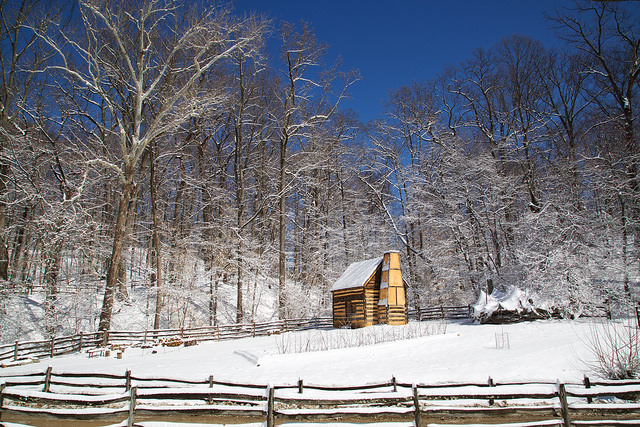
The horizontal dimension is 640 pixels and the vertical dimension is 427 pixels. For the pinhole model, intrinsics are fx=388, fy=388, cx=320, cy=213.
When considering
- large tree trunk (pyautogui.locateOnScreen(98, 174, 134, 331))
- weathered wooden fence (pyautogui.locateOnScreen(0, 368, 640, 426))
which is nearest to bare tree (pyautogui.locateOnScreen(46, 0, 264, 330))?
large tree trunk (pyautogui.locateOnScreen(98, 174, 134, 331))

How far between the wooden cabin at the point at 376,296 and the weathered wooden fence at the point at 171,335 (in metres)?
2.76

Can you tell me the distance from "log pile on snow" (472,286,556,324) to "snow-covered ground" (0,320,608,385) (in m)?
3.05

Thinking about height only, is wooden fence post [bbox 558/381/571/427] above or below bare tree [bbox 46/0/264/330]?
below

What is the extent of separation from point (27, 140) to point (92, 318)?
10.6 metres

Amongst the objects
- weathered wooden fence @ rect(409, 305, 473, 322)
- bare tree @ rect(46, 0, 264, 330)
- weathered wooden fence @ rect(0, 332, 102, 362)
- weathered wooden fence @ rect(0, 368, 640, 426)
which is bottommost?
weathered wooden fence @ rect(0, 368, 640, 426)

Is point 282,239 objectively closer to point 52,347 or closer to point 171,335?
point 171,335

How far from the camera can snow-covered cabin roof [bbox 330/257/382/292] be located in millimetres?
23203

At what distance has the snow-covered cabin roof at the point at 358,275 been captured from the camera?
23.2m

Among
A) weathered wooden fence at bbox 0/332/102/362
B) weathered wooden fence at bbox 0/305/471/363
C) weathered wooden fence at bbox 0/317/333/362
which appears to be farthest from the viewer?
weathered wooden fence at bbox 0/305/471/363

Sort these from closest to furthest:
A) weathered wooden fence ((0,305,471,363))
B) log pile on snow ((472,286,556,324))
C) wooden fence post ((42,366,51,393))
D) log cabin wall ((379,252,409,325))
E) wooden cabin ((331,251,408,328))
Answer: wooden fence post ((42,366,51,393)) → weathered wooden fence ((0,305,471,363)) → log pile on snow ((472,286,556,324)) → log cabin wall ((379,252,409,325)) → wooden cabin ((331,251,408,328))

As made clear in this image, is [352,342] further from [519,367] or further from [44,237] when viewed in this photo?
[44,237]

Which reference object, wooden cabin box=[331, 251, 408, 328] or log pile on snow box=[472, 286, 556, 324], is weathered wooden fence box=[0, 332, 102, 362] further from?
log pile on snow box=[472, 286, 556, 324]

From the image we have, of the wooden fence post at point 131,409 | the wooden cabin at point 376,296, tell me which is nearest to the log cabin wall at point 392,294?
the wooden cabin at point 376,296

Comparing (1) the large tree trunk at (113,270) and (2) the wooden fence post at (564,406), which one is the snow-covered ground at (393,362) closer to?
(1) the large tree trunk at (113,270)
